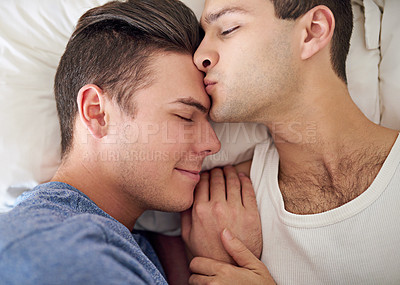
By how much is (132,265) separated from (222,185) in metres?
0.60

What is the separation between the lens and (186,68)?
1.14m

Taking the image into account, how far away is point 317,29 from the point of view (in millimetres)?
1155

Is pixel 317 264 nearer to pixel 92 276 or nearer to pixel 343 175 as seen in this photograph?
pixel 343 175

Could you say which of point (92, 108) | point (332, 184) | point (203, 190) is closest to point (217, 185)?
point (203, 190)

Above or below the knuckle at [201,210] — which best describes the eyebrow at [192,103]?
above

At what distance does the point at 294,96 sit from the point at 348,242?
0.52m

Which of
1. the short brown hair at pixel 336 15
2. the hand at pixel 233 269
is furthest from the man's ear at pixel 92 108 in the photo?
the short brown hair at pixel 336 15

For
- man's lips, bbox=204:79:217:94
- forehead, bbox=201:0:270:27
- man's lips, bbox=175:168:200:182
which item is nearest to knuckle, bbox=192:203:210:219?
man's lips, bbox=175:168:200:182

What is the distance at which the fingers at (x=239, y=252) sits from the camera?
112cm

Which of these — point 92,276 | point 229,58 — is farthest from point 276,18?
point 92,276

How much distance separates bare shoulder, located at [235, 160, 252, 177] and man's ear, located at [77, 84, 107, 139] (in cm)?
60

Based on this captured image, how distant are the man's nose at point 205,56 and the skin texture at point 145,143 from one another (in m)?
0.03

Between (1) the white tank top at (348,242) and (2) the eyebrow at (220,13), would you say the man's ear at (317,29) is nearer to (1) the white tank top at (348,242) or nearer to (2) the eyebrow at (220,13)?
(2) the eyebrow at (220,13)

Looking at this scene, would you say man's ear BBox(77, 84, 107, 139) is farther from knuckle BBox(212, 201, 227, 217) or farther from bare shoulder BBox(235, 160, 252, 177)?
bare shoulder BBox(235, 160, 252, 177)
